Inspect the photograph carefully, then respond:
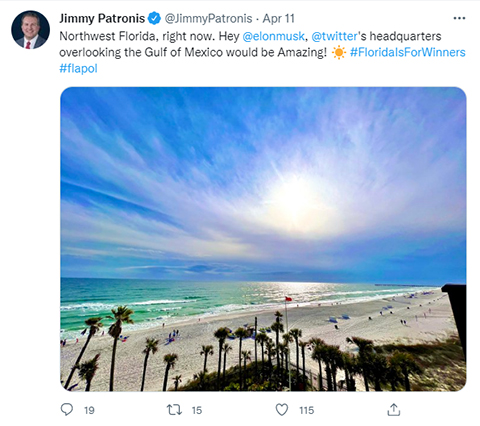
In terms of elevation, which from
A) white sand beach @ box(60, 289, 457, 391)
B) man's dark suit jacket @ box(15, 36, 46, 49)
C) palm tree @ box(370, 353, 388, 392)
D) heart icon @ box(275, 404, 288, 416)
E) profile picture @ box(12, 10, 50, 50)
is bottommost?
white sand beach @ box(60, 289, 457, 391)

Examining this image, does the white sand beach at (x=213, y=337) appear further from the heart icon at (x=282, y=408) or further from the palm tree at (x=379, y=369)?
the heart icon at (x=282, y=408)

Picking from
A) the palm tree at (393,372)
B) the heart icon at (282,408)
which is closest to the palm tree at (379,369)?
the palm tree at (393,372)

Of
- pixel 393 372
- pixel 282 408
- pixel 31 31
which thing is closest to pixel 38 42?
pixel 31 31

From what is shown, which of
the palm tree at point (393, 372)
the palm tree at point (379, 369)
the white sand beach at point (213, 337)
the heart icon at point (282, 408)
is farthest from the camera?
the white sand beach at point (213, 337)

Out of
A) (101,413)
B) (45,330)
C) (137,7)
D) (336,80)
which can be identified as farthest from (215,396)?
(137,7)

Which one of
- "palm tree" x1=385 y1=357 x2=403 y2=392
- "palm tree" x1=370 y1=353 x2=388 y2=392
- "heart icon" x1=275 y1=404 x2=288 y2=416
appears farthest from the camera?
"palm tree" x1=370 y1=353 x2=388 y2=392

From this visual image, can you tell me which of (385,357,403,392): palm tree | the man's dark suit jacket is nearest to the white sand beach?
(385,357,403,392): palm tree

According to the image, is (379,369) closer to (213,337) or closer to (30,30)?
(213,337)

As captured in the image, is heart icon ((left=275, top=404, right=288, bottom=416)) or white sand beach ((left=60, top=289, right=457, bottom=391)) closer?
heart icon ((left=275, top=404, right=288, bottom=416))

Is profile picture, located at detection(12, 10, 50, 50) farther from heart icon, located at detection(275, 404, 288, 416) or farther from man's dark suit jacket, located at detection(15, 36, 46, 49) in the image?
heart icon, located at detection(275, 404, 288, 416)
